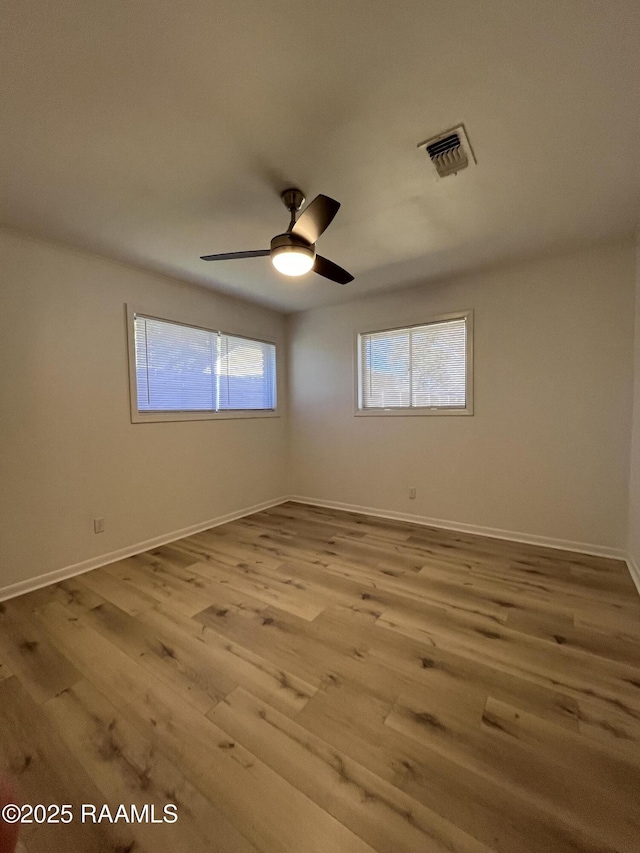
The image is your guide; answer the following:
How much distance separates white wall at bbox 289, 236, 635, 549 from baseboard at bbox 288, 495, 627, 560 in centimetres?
4

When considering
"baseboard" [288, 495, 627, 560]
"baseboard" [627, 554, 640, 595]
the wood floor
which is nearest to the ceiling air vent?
the wood floor

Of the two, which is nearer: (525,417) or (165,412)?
(525,417)

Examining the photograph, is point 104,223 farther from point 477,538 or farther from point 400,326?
point 477,538

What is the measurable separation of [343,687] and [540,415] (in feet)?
9.07

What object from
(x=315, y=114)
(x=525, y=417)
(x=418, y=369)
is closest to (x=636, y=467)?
(x=525, y=417)

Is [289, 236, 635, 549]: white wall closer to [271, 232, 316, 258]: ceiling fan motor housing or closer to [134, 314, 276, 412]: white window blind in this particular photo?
[134, 314, 276, 412]: white window blind

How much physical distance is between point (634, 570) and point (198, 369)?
416cm

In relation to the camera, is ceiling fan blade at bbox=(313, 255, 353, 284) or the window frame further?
the window frame

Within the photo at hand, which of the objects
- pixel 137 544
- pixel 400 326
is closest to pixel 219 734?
pixel 137 544

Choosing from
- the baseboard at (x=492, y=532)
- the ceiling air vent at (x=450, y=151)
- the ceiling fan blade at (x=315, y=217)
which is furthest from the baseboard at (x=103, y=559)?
the ceiling air vent at (x=450, y=151)

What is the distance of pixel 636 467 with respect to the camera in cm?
256

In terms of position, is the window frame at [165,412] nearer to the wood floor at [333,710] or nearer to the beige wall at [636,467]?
the wood floor at [333,710]

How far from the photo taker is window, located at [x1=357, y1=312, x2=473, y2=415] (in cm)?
348

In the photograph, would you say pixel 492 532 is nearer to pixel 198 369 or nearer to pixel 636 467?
pixel 636 467
